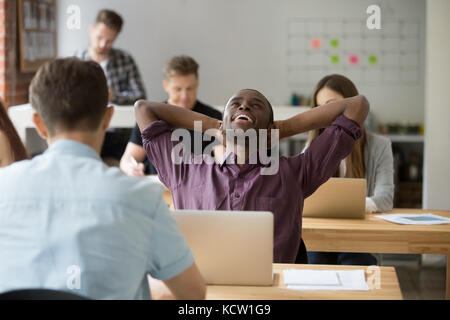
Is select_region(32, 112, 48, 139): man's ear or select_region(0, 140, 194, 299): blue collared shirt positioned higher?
select_region(32, 112, 48, 139): man's ear

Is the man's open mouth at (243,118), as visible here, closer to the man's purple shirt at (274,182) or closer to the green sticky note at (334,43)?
the man's purple shirt at (274,182)

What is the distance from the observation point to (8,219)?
1274 mm

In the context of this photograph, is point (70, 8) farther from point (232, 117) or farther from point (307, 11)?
point (232, 117)

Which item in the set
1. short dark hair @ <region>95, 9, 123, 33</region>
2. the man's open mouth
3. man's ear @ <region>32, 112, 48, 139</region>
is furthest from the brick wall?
man's ear @ <region>32, 112, 48, 139</region>

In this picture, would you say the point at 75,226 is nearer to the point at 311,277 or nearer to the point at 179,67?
the point at 311,277

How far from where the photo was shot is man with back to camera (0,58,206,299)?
1.25m

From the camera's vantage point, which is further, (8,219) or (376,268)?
(376,268)

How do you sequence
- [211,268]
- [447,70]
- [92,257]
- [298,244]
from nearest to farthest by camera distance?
[92,257] → [211,268] → [298,244] → [447,70]

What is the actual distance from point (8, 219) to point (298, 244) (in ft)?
3.67

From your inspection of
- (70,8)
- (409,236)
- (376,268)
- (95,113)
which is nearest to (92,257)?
(95,113)

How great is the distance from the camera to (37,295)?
44.1 inches

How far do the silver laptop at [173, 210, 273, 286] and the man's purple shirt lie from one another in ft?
1.21

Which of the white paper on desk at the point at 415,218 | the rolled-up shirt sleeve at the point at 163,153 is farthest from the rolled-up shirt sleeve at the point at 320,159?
the white paper on desk at the point at 415,218

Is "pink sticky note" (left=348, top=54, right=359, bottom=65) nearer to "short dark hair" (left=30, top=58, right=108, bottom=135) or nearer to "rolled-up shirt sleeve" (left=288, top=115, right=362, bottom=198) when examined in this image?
"rolled-up shirt sleeve" (left=288, top=115, right=362, bottom=198)
